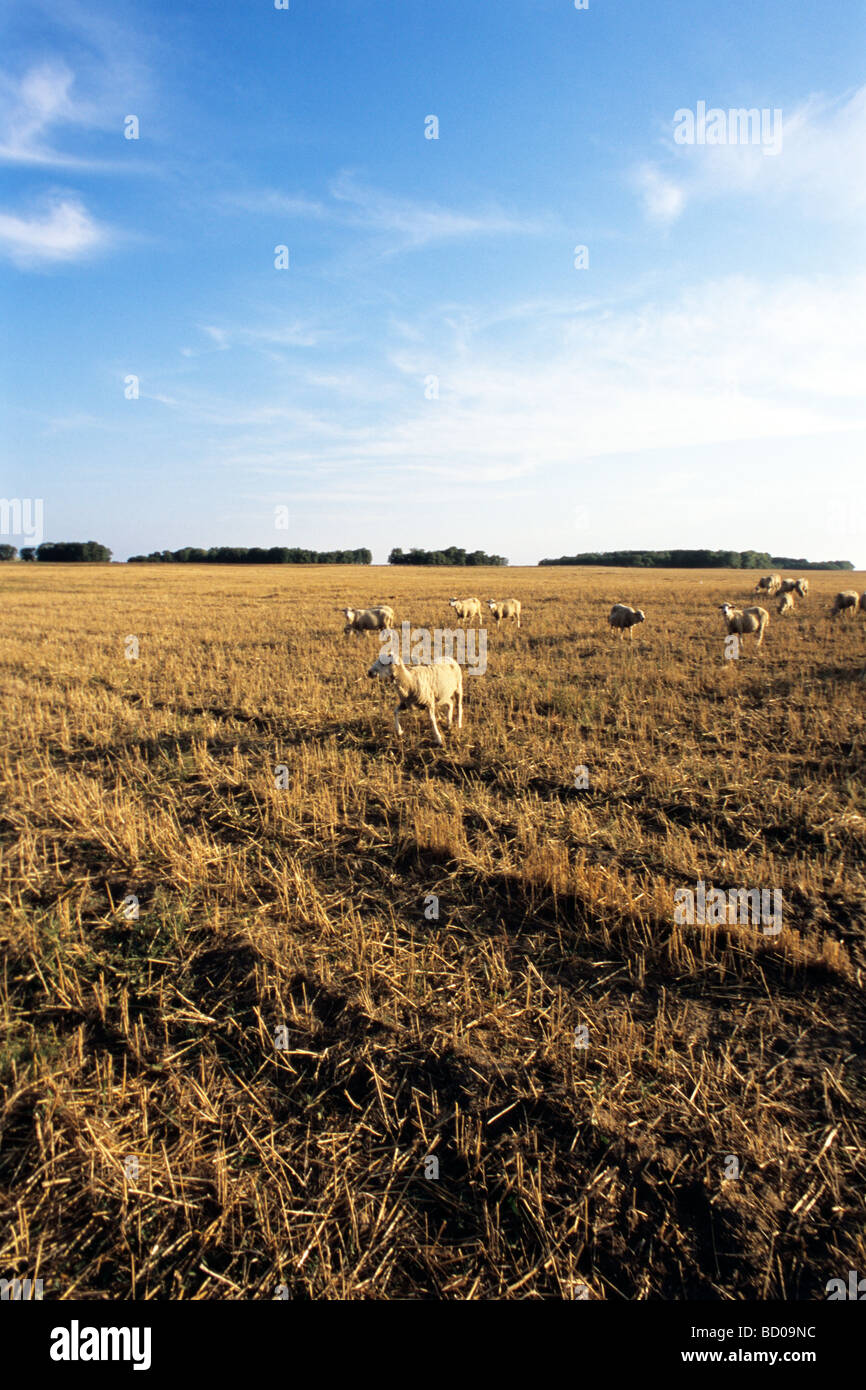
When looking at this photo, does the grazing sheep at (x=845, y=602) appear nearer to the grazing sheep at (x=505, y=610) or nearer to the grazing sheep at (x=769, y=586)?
the grazing sheep at (x=769, y=586)

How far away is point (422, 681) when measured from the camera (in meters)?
8.96

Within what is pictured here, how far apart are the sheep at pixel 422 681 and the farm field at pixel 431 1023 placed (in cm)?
72

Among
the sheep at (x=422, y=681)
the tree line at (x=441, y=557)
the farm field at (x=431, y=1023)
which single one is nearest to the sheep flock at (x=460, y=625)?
the sheep at (x=422, y=681)

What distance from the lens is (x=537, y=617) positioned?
27344 mm

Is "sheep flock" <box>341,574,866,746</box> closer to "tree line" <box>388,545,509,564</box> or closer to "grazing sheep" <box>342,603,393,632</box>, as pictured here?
"grazing sheep" <box>342,603,393,632</box>

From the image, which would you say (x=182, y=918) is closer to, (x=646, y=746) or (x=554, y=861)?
(x=554, y=861)

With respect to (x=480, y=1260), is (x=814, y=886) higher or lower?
higher

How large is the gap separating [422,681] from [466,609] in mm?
17235

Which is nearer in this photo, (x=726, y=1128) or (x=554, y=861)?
(x=726, y=1128)

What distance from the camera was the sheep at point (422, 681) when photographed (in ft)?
28.6

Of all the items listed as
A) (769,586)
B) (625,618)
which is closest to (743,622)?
(625,618)

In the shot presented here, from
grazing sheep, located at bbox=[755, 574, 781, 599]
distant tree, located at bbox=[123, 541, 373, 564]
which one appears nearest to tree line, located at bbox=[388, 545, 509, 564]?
distant tree, located at bbox=[123, 541, 373, 564]
